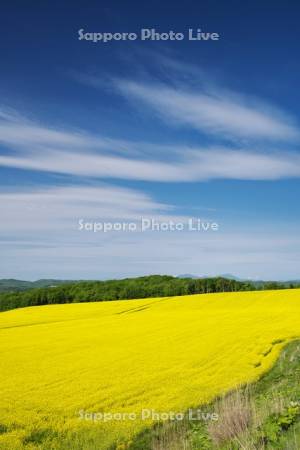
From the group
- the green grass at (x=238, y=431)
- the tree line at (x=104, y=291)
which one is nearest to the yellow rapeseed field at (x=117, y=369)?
the green grass at (x=238, y=431)

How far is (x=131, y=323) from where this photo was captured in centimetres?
3888

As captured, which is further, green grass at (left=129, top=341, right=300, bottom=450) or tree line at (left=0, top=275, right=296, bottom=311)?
tree line at (left=0, top=275, right=296, bottom=311)

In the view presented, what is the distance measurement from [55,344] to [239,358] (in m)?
11.4

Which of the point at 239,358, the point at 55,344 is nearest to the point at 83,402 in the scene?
the point at 239,358

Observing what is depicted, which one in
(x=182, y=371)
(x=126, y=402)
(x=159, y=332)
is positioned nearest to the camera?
(x=126, y=402)

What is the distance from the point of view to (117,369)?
19547 mm

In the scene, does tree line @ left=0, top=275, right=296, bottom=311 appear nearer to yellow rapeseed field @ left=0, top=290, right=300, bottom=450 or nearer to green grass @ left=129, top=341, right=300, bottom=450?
yellow rapeseed field @ left=0, top=290, right=300, bottom=450

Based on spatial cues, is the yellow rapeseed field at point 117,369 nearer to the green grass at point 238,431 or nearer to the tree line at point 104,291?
the green grass at point 238,431

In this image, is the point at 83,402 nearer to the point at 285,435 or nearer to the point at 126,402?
the point at 126,402

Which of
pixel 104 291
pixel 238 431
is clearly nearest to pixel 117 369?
pixel 238 431

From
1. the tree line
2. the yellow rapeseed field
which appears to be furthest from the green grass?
the tree line

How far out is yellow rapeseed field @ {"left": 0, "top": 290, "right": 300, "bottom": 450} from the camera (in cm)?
1225

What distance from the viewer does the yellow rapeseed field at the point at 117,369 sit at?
482 inches

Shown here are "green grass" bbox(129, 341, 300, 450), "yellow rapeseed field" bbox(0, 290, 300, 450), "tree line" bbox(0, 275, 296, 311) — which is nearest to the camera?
"green grass" bbox(129, 341, 300, 450)
